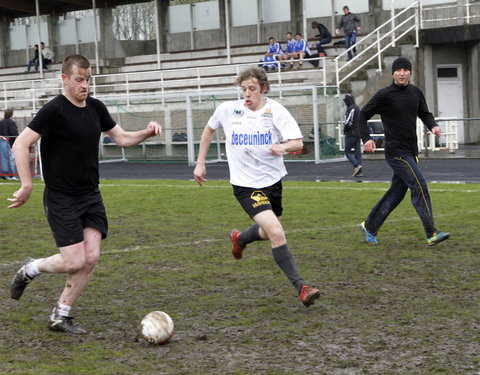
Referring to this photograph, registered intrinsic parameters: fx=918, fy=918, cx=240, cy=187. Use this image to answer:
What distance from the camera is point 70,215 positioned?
6.40m

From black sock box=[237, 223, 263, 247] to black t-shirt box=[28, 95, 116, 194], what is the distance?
6.47 ft

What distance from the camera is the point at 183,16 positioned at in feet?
141

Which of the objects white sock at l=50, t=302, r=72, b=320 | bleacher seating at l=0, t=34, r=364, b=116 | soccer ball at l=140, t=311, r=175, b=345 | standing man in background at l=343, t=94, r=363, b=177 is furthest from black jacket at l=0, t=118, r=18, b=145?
soccer ball at l=140, t=311, r=175, b=345

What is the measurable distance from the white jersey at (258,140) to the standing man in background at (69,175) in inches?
43.5

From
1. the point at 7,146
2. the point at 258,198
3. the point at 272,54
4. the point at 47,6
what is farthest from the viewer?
the point at 47,6

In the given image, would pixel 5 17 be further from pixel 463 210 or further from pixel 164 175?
pixel 463 210

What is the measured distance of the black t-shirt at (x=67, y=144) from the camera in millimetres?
6344

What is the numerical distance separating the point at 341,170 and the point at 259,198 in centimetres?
1550

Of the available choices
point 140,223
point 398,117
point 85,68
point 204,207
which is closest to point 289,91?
point 204,207

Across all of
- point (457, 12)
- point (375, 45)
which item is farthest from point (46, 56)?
point (457, 12)

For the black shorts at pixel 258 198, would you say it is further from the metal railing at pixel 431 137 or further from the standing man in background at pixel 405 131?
the metal railing at pixel 431 137

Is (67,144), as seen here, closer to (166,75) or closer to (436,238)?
(436,238)

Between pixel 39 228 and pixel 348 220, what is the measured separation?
14.0ft

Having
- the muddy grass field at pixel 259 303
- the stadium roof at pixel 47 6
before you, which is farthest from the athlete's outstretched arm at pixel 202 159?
the stadium roof at pixel 47 6
